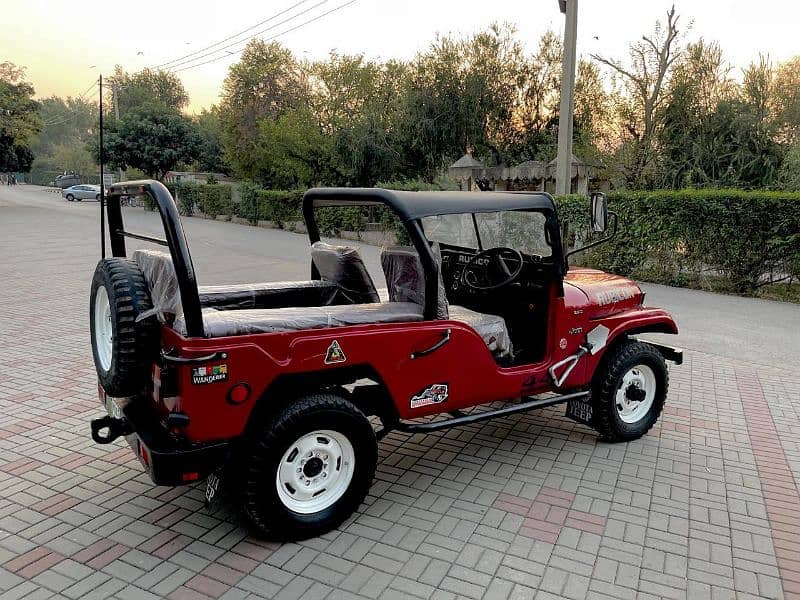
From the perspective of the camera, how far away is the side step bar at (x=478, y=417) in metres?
3.89

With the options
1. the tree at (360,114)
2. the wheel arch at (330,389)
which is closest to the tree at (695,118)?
the tree at (360,114)

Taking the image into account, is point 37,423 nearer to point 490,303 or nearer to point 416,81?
point 490,303

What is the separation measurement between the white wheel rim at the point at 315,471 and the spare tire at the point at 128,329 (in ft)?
2.93

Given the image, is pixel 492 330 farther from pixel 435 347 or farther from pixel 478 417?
pixel 435 347

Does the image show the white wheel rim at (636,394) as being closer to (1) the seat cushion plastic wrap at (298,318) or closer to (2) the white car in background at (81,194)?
(1) the seat cushion plastic wrap at (298,318)

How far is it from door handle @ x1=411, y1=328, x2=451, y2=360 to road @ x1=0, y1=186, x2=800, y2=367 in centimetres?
539

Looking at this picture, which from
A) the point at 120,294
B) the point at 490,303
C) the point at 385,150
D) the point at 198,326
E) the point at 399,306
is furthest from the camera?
the point at 385,150

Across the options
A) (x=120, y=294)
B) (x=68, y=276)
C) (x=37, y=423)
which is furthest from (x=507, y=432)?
Answer: (x=68, y=276)

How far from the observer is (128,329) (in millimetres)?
3262

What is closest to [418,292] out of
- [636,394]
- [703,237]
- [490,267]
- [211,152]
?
[490,267]

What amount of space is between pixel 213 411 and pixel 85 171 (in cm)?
8003

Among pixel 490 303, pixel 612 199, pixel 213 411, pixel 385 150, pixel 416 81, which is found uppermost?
pixel 416 81

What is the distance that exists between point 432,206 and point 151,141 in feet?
124

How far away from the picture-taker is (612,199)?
12664mm
